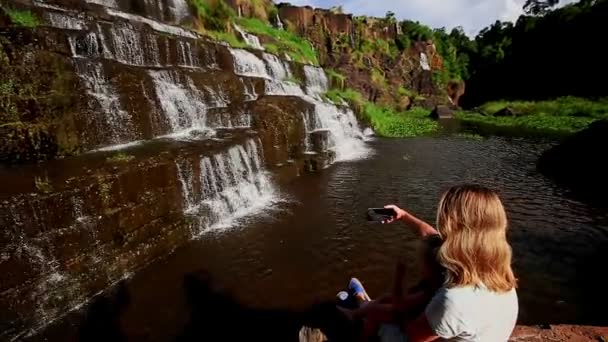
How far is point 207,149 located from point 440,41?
55886 mm

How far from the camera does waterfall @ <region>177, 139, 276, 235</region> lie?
303 inches

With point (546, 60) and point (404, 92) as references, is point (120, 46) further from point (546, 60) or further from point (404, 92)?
point (546, 60)

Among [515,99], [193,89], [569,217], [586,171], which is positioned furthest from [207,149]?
[515,99]

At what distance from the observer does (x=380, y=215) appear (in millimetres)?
2941

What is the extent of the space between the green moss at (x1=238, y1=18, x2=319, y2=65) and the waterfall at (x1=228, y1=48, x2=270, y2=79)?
212 inches

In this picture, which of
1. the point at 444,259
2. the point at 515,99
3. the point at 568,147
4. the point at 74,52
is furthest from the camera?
the point at 515,99

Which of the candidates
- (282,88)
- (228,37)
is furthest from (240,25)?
(282,88)

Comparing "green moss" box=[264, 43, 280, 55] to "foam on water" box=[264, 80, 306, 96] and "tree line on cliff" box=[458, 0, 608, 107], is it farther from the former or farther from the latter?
"tree line on cliff" box=[458, 0, 608, 107]

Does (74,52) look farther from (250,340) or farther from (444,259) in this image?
(444,259)

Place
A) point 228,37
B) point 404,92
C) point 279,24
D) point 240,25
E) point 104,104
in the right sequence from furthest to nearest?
point 404,92, point 279,24, point 240,25, point 228,37, point 104,104

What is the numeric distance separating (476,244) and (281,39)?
2727 centimetres

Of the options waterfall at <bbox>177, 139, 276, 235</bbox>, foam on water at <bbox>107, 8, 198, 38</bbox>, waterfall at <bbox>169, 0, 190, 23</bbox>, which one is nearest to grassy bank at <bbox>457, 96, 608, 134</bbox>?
waterfall at <bbox>177, 139, 276, 235</bbox>

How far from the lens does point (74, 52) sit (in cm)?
1009

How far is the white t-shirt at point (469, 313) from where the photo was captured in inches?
74.5
